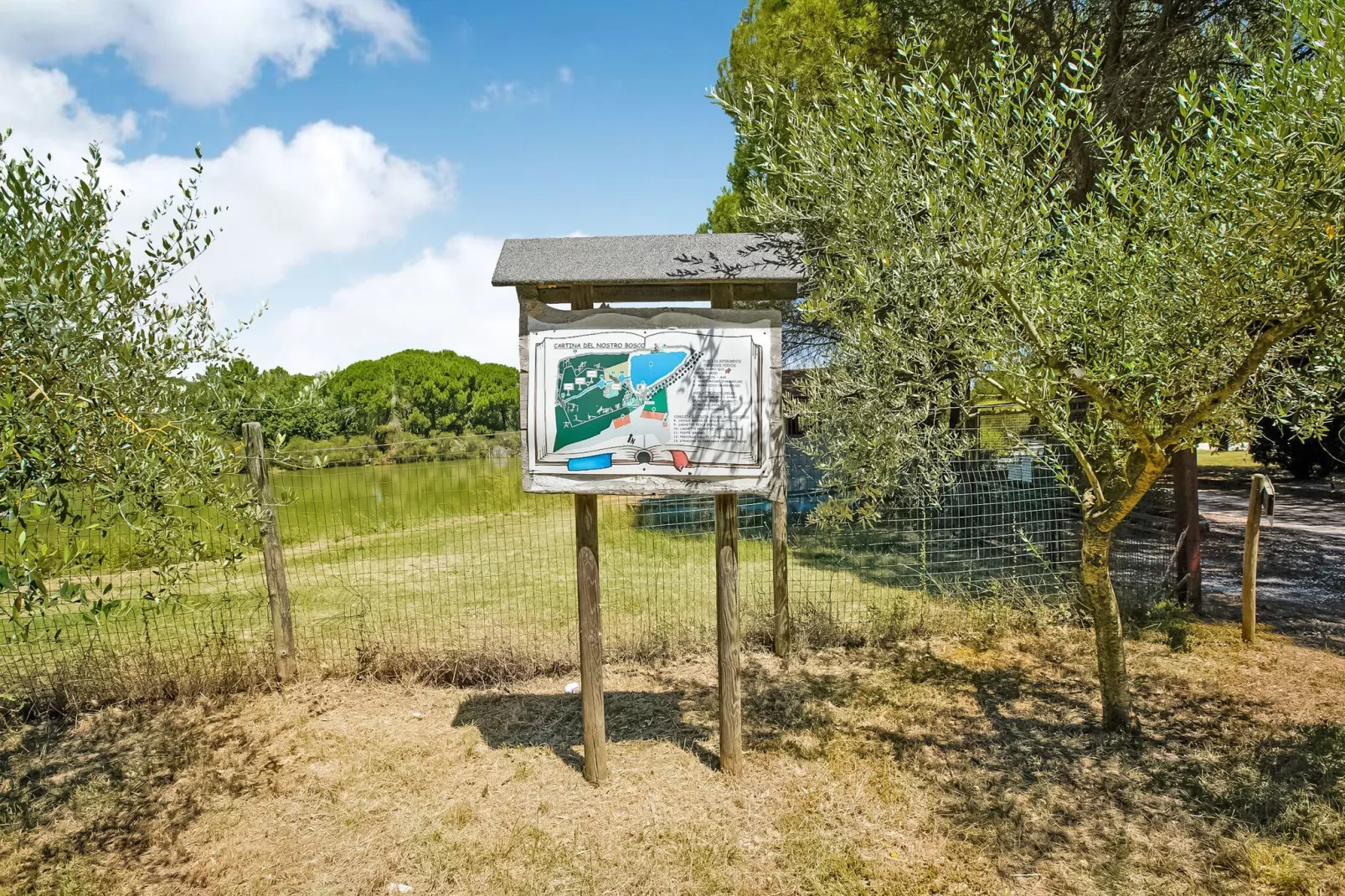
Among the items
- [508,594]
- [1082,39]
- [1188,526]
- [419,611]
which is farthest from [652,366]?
[1082,39]

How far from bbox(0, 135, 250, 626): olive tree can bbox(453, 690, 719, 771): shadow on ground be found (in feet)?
8.04

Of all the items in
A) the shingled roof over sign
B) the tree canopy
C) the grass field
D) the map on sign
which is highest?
the tree canopy

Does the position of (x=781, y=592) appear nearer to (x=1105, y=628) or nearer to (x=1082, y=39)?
(x=1105, y=628)

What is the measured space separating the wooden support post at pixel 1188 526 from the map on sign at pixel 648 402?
5.36m

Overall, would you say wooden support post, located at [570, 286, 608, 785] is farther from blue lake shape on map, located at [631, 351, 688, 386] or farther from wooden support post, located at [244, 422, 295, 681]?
wooden support post, located at [244, 422, 295, 681]

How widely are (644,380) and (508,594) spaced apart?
588 cm

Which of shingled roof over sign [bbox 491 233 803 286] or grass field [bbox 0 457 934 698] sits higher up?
shingled roof over sign [bbox 491 233 803 286]

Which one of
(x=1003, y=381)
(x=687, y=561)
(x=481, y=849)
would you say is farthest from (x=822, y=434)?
(x=687, y=561)

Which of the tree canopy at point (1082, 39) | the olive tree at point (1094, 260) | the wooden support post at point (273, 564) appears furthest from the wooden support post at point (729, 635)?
the tree canopy at point (1082, 39)

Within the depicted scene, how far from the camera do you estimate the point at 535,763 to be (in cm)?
520

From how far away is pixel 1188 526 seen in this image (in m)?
7.70

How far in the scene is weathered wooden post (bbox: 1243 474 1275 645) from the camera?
22.1 feet

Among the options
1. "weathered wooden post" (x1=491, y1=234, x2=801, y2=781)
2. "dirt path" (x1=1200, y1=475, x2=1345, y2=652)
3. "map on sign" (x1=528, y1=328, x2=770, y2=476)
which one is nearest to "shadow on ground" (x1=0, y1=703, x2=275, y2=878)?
"weathered wooden post" (x1=491, y1=234, x2=801, y2=781)

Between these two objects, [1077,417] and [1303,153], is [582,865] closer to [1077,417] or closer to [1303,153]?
[1303,153]
